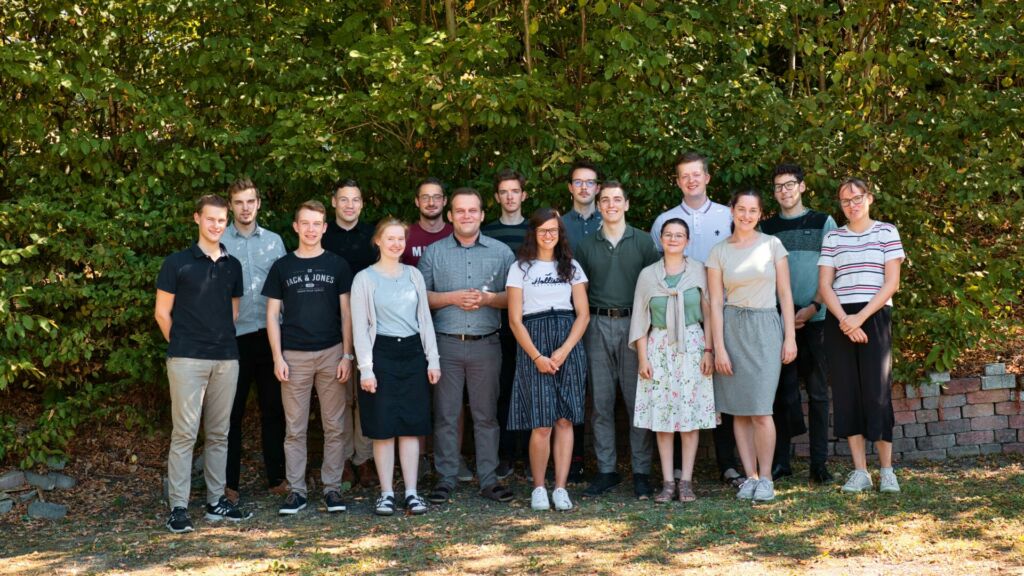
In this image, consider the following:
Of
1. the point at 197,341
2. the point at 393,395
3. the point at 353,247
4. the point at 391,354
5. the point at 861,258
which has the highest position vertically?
the point at 353,247

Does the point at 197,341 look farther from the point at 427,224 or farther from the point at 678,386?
the point at 678,386

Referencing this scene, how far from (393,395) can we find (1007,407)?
173 inches

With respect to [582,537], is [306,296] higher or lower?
higher

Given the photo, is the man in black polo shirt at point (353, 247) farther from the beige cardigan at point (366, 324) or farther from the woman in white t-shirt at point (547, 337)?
the woman in white t-shirt at point (547, 337)

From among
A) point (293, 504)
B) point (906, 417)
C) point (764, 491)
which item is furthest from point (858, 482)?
point (293, 504)

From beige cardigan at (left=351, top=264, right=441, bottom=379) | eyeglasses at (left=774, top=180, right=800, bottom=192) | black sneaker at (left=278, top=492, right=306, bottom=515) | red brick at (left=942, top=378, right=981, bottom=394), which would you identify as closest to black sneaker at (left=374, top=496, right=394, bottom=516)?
black sneaker at (left=278, top=492, right=306, bottom=515)

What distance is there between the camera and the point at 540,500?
5758 millimetres

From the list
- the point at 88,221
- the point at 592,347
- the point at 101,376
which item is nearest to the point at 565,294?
the point at 592,347

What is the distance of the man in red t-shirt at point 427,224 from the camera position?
6359 mm

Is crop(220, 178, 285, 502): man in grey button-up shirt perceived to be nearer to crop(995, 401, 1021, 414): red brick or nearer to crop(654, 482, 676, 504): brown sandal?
crop(654, 482, 676, 504): brown sandal

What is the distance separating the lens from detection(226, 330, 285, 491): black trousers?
20.1ft

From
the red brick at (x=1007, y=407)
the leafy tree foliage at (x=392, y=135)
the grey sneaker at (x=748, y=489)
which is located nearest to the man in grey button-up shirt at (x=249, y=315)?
the leafy tree foliage at (x=392, y=135)

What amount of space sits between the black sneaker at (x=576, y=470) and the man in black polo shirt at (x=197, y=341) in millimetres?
1970

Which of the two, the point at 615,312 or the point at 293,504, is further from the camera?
the point at 615,312
